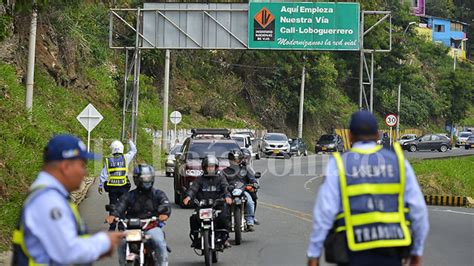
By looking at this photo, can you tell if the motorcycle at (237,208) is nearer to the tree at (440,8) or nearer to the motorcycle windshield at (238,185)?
the motorcycle windshield at (238,185)

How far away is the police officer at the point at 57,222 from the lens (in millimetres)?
5098

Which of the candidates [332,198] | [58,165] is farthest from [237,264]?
[58,165]

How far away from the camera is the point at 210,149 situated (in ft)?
76.1

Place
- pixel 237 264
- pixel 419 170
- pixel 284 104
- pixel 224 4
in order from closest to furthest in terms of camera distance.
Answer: pixel 237 264 → pixel 419 170 → pixel 224 4 → pixel 284 104

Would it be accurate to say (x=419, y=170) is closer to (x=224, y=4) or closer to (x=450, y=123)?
(x=224, y=4)

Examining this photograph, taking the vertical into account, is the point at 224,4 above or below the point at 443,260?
above

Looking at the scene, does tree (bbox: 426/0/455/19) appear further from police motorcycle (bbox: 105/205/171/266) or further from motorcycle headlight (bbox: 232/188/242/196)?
police motorcycle (bbox: 105/205/171/266)

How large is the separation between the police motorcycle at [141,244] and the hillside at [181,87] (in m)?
4.48

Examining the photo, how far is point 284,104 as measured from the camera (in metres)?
69.4

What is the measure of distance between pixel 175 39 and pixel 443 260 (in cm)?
2580

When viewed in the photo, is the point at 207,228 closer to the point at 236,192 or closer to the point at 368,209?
the point at 236,192

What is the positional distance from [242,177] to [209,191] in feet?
9.27

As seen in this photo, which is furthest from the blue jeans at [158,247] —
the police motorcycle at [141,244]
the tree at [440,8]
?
the tree at [440,8]

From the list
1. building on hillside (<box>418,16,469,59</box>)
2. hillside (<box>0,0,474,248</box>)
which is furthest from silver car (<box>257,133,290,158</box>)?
building on hillside (<box>418,16,469,59</box>)
